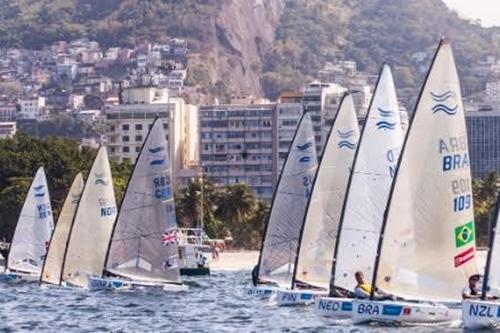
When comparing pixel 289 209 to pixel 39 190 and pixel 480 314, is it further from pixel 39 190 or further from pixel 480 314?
pixel 39 190

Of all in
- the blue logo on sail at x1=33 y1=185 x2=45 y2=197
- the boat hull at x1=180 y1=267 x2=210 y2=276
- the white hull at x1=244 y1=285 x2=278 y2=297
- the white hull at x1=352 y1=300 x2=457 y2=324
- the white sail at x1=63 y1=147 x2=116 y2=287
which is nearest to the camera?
the white hull at x1=352 y1=300 x2=457 y2=324

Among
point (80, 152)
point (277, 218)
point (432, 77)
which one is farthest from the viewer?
point (80, 152)

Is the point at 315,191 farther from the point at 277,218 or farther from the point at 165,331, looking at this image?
the point at 165,331

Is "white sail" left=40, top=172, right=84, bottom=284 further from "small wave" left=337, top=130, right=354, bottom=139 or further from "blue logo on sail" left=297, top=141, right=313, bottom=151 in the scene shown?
"small wave" left=337, top=130, right=354, bottom=139

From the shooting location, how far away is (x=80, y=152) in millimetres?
151000

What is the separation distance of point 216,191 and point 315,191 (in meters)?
87.6

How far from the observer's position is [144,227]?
75.4m

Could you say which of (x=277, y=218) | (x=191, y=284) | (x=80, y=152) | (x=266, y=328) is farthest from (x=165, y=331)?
(x=80, y=152)

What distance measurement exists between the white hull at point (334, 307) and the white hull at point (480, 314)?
21.7 feet

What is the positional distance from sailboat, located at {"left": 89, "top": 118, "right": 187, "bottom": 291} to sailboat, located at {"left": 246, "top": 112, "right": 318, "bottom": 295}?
4.61 m

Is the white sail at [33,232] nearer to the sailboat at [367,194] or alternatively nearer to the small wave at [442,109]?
the sailboat at [367,194]

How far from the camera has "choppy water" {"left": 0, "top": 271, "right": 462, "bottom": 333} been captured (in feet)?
193

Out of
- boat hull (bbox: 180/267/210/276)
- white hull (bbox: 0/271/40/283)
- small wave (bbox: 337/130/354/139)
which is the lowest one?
boat hull (bbox: 180/267/210/276)

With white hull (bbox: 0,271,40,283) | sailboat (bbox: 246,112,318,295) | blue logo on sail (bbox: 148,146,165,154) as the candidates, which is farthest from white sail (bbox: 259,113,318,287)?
white hull (bbox: 0,271,40,283)
